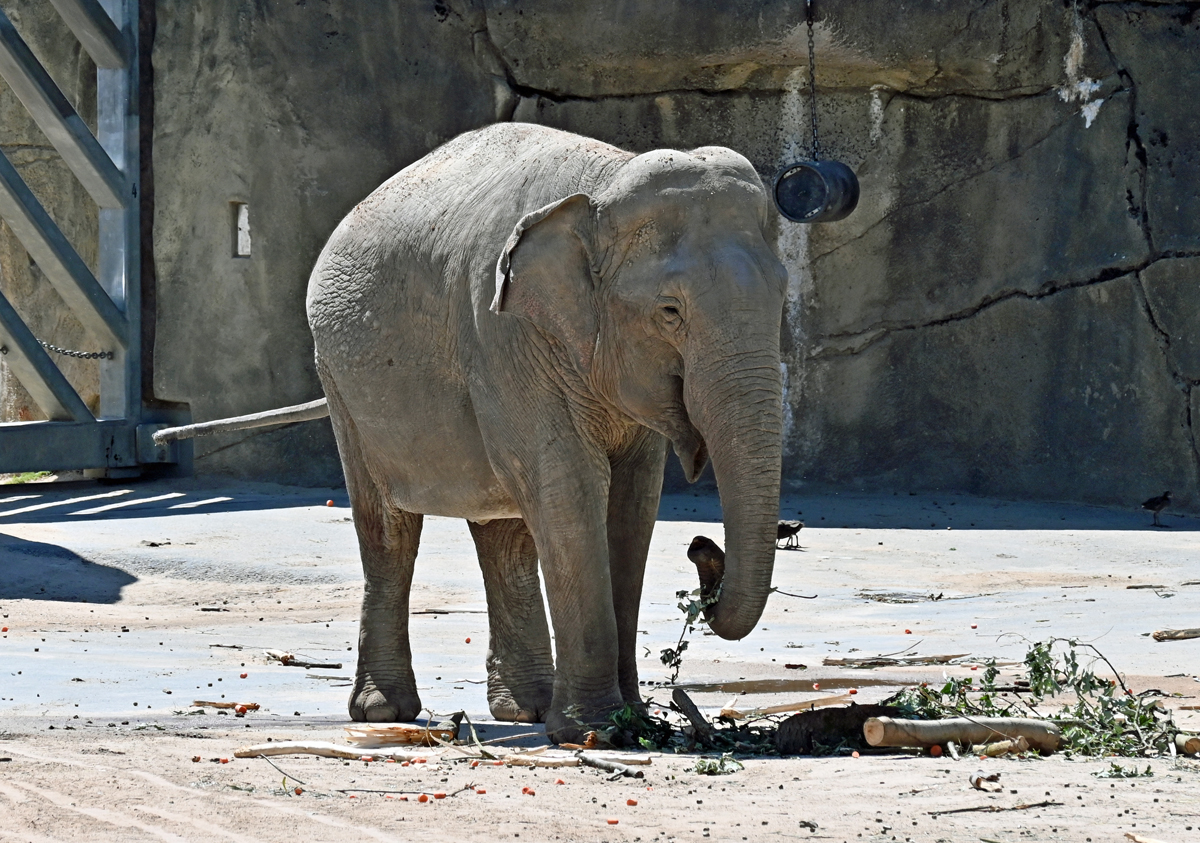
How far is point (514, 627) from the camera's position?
6.82m

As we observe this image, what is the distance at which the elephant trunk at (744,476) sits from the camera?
5.19 metres

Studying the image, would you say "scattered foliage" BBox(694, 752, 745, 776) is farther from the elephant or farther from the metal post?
the metal post

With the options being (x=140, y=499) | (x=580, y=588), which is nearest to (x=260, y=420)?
(x=580, y=588)

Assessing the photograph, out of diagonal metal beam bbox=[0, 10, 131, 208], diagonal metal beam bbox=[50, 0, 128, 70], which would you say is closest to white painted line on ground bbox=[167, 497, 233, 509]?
diagonal metal beam bbox=[0, 10, 131, 208]

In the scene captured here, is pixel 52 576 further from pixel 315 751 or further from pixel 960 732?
pixel 960 732

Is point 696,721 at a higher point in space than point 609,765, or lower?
higher

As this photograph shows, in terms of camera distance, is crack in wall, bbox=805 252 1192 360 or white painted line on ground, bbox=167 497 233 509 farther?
crack in wall, bbox=805 252 1192 360

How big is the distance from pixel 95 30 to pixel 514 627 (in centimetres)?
959

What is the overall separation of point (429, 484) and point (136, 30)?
9764 millimetres

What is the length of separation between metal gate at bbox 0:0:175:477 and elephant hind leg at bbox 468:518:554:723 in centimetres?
771

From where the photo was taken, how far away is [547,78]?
14.6 metres

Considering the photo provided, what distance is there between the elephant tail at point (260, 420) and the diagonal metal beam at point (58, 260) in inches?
174

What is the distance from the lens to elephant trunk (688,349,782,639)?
519cm

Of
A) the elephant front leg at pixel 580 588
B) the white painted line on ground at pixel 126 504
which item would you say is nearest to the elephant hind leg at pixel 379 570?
the elephant front leg at pixel 580 588
